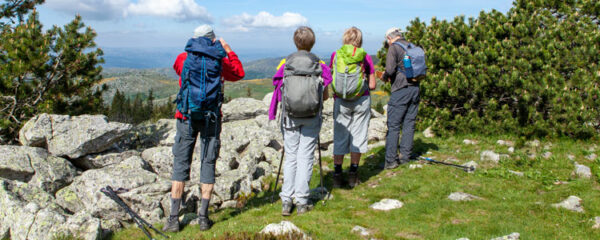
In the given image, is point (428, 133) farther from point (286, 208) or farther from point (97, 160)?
point (97, 160)

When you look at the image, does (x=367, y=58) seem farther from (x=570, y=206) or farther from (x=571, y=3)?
(x=571, y=3)

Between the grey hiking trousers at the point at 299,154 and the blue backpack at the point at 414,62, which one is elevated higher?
the blue backpack at the point at 414,62

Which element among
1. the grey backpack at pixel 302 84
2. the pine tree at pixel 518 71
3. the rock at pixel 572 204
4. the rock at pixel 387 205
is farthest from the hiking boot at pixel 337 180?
the pine tree at pixel 518 71

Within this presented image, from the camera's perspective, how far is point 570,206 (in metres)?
6.85

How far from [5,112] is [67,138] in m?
3.00

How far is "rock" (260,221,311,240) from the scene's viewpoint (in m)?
5.71

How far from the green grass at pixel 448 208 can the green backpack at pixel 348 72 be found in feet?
7.44

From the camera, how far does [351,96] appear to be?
8094 mm

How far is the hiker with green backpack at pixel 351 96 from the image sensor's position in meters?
7.92

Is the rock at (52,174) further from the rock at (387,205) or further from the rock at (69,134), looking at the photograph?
the rock at (387,205)

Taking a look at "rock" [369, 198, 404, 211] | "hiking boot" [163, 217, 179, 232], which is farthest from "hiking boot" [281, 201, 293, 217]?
"hiking boot" [163, 217, 179, 232]

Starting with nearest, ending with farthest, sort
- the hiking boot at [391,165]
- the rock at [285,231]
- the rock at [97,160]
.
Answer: the rock at [285,231] < the hiking boot at [391,165] < the rock at [97,160]

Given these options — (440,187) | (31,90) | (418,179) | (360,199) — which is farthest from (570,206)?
(31,90)

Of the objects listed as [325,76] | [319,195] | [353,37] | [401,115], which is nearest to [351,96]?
[353,37]
